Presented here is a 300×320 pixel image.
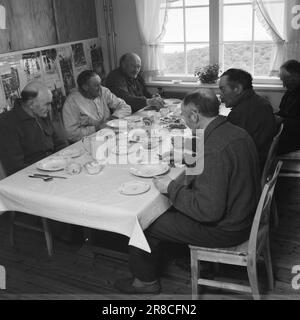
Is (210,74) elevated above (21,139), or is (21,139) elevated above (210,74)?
(210,74)

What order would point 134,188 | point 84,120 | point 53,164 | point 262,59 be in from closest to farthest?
point 134,188, point 53,164, point 84,120, point 262,59

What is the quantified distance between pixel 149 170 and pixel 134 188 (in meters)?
0.26

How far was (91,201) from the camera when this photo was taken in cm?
209

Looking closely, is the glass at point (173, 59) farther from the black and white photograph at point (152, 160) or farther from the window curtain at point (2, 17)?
the window curtain at point (2, 17)

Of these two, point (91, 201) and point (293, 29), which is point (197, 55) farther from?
point (91, 201)

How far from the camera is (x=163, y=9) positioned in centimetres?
476

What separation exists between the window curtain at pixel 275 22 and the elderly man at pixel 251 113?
157cm

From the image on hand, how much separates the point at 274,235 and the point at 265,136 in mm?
718

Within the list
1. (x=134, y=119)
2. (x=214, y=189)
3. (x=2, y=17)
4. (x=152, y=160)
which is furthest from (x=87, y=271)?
(x=2, y=17)

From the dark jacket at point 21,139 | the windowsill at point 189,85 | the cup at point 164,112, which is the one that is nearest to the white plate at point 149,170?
the dark jacket at point 21,139

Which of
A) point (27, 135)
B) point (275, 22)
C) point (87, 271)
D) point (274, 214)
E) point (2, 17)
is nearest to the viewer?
point (87, 271)

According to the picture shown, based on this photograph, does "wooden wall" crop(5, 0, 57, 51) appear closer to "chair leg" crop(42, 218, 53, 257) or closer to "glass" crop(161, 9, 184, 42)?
"glass" crop(161, 9, 184, 42)

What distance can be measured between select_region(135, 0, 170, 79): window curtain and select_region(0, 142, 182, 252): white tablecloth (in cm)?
282
